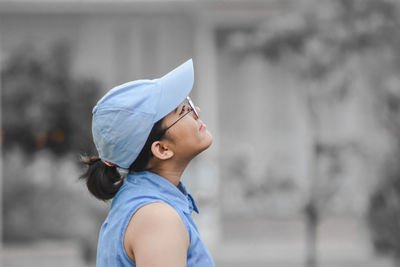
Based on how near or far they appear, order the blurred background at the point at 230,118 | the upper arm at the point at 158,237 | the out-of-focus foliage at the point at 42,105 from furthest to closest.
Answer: the out-of-focus foliage at the point at 42,105 → the blurred background at the point at 230,118 → the upper arm at the point at 158,237

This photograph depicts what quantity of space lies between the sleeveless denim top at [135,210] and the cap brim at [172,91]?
175mm

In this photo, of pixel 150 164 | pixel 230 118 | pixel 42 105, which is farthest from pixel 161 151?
pixel 230 118

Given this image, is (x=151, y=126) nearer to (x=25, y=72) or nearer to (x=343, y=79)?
(x=343, y=79)

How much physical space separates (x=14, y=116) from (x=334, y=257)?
4323 millimetres

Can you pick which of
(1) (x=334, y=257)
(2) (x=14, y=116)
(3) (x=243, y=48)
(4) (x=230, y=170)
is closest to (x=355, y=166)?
(3) (x=243, y=48)

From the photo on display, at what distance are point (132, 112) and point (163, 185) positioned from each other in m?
0.21

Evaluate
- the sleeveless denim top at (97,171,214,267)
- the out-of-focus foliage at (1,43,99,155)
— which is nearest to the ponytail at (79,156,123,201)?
the sleeveless denim top at (97,171,214,267)

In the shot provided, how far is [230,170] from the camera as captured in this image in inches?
360

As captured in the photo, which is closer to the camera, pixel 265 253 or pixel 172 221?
pixel 172 221

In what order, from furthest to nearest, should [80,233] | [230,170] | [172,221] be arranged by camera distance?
[230,170]
[80,233]
[172,221]

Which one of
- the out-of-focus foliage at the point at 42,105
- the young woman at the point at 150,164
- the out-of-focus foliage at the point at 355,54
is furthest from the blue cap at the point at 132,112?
the out-of-focus foliage at the point at 42,105

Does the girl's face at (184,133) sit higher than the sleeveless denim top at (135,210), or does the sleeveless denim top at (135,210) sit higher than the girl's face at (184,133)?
the girl's face at (184,133)

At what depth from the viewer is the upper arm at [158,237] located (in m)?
1.59

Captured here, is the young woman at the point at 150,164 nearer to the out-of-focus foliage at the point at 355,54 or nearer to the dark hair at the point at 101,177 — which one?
the dark hair at the point at 101,177
